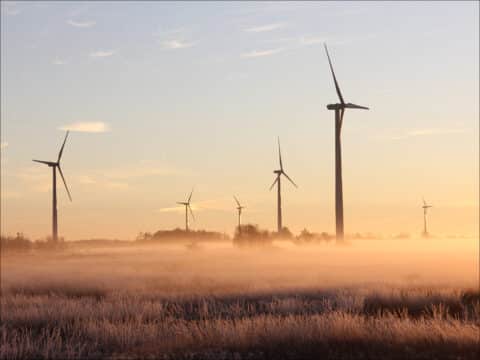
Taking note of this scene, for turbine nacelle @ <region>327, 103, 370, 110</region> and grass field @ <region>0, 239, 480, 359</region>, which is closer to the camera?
grass field @ <region>0, 239, 480, 359</region>

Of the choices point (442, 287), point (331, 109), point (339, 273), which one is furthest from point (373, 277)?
point (331, 109)

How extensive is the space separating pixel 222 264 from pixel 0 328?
134 ft

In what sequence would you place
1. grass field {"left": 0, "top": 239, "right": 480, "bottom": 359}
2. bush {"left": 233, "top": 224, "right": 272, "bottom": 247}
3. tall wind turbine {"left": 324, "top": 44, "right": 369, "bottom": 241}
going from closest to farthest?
grass field {"left": 0, "top": 239, "right": 480, "bottom": 359} → tall wind turbine {"left": 324, "top": 44, "right": 369, "bottom": 241} → bush {"left": 233, "top": 224, "right": 272, "bottom": 247}

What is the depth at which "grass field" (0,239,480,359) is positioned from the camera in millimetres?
17078

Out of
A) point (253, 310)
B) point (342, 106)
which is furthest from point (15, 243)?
point (253, 310)

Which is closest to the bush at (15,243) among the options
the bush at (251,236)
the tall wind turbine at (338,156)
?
the bush at (251,236)

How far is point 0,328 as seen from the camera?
75.2 feet

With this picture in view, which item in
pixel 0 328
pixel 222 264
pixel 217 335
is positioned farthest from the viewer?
pixel 222 264

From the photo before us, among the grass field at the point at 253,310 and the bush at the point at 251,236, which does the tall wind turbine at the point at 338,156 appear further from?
the bush at the point at 251,236

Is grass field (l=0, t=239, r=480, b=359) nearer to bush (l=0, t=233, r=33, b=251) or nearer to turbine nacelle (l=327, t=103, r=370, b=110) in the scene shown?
turbine nacelle (l=327, t=103, r=370, b=110)

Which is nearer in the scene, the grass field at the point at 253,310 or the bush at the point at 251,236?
the grass field at the point at 253,310

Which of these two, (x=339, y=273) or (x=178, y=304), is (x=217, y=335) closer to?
(x=178, y=304)

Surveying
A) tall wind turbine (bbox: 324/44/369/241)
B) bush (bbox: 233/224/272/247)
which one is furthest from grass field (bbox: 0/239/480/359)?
bush (bbox: 233/224/272/247)

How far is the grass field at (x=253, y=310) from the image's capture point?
17.1 metres
